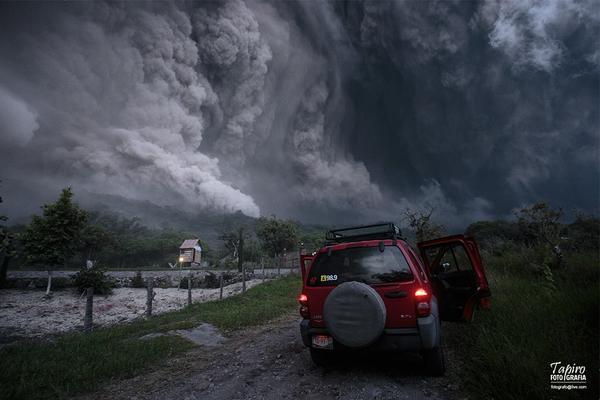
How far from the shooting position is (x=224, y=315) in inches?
411

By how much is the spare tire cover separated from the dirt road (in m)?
0.77

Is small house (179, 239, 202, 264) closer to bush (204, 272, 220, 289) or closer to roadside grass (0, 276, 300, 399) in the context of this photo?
bush (204, 272, 220, 289)

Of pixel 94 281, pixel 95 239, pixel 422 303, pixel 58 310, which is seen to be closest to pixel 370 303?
pixel 422 303

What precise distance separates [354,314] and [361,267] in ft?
2.29

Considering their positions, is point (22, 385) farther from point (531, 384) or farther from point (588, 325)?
point (588, 325)

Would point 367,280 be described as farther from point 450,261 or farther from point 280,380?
point 450,261

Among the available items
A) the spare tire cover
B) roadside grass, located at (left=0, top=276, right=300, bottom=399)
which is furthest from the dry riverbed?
the spare tire cover

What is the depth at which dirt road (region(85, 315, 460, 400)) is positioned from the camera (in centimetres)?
395

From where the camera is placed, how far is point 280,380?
15.1 ft

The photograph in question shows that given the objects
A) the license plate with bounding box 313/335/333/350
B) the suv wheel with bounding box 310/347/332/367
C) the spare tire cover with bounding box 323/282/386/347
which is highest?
the spare tire cover with bounding box 323/282/386/347

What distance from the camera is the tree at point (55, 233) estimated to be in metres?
26.9

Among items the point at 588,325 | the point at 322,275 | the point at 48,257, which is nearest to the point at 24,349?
the point at 322,275

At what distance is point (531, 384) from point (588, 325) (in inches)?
71.5

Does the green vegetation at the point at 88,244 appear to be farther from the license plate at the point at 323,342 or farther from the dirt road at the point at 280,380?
the license plate at the point at 323,342
